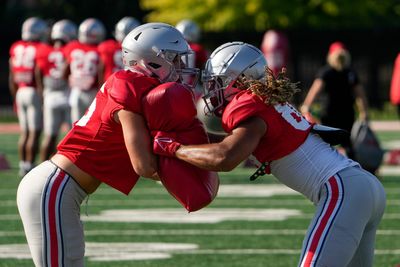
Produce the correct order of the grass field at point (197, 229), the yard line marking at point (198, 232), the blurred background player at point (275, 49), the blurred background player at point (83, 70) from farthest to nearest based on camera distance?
the blurred background player at point (275, 49) < the blurred background player at point (83, 70) < the yard line marking at point (198, 232) < the grass field at point (197, 229)

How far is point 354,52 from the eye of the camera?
88.2 feet

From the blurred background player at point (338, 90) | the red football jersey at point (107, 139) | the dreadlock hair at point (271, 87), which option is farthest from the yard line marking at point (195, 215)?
the dreadlock hair at point (271, 87)

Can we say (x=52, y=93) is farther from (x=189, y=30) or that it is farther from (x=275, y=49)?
(x=275, y=49)

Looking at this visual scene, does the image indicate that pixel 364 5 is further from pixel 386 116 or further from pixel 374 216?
pixel 374 216

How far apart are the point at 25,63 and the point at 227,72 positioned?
8689mm

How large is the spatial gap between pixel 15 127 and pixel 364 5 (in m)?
11.2

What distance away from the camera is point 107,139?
5211 mm

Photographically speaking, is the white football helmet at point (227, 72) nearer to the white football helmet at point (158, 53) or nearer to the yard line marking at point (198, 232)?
the white football helmet at point (158, 53)

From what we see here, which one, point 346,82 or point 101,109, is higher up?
point 101,109

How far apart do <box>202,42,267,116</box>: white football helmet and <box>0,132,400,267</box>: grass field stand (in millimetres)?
2517

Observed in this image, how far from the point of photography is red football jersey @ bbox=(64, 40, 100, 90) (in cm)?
1355

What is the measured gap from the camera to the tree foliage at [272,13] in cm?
3025

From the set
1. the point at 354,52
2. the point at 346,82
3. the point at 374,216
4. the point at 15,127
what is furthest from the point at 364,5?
the point at 374,216

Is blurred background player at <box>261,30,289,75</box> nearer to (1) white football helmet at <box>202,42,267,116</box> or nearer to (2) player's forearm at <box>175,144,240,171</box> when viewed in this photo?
(1) white football helmet at <box>202,42,267,116</box>
